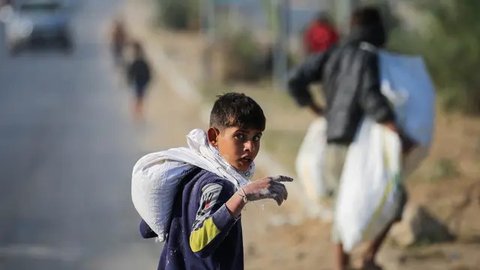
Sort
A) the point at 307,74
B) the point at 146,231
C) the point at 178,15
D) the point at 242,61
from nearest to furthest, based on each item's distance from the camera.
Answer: the point at 146,231, the point at 307,74, the point at 242,61, the point at 178,15

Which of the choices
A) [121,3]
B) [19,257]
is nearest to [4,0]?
[121,3]

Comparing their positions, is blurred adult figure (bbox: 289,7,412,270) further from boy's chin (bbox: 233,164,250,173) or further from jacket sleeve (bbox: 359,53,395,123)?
boy's chin (bbox: 233,164,250,173)

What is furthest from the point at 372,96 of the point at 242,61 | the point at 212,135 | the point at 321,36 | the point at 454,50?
the point at 242,61


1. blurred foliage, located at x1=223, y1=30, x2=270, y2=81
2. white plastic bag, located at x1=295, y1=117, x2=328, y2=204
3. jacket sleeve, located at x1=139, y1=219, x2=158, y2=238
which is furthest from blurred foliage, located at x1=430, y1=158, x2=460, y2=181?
blurred foliage, located at x1=223, y1=30, x2=270, y2=81

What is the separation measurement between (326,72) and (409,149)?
717 mm

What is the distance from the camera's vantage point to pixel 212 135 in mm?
4477

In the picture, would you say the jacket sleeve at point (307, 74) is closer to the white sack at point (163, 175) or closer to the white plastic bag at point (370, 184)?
the white plastic bag at point (370, 184)

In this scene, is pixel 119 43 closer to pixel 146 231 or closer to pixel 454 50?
pixel 454 50

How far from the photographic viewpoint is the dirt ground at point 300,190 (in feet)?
32.0

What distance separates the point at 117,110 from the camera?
76.4 ft

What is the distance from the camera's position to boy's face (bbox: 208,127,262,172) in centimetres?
436

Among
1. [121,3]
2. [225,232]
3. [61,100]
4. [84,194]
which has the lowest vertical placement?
[121,3]

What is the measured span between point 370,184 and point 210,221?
429 cm

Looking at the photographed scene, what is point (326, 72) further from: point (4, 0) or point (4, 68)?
point (4, 0)
